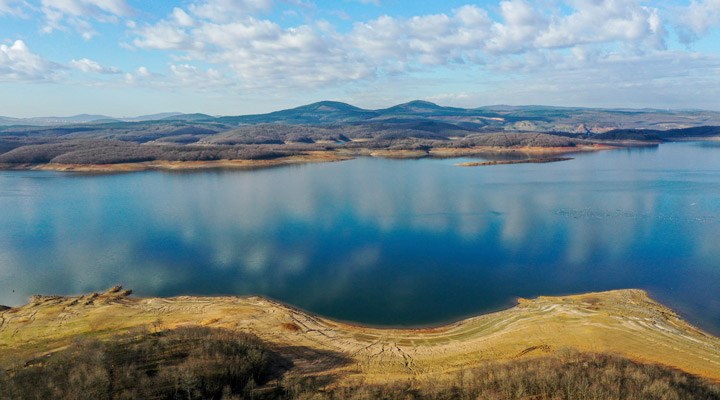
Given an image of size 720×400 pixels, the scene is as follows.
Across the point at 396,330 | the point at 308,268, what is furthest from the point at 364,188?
the point at 396,330

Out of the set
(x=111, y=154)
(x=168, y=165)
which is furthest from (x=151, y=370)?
(x=111, y=154)

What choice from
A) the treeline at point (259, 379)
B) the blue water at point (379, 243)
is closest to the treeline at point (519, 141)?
the blue water at point (379, 243)

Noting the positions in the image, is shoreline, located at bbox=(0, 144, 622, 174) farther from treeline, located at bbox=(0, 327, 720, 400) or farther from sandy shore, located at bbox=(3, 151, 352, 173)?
treeline, located at bbox=(0, 327, 720, 400)

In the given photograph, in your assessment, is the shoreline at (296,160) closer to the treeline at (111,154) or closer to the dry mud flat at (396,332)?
the treeline at (111,154)

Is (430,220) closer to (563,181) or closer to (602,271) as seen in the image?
(602,271)

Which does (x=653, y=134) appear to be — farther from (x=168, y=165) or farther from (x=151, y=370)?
(x=151, y=370)
